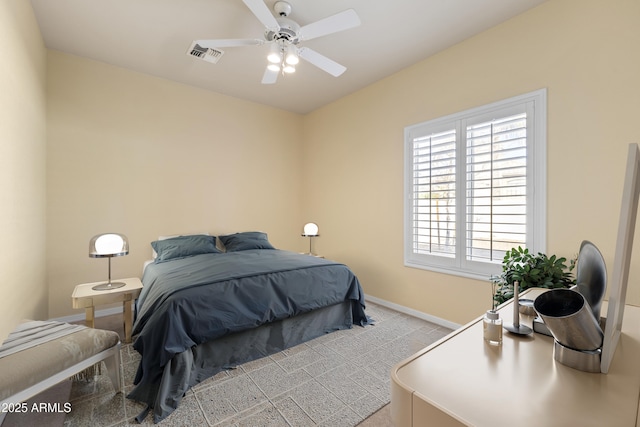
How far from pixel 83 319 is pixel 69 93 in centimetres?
250

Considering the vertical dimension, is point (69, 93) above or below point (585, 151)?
above

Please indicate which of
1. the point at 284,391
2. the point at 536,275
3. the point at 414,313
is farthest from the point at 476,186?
the point at 284,391

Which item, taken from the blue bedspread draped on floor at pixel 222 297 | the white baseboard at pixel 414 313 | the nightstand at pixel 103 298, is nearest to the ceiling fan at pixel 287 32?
the blue bedspread draped on floor at pixel 222 297

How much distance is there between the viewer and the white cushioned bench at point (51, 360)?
1383 mm

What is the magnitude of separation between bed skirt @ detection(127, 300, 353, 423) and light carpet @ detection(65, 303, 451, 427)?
55mm

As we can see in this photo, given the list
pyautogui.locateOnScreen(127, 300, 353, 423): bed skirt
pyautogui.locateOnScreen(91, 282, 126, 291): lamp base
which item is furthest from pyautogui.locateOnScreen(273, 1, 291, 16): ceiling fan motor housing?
pyautogui.locateOnScreen(91, 282, 126, 291): lamp base

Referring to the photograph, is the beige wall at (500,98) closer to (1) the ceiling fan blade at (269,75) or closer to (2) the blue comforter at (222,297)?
(2) the blue comforter at (222,297)

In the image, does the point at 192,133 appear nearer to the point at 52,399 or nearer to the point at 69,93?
the point at 69,93

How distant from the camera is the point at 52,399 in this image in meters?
1.89

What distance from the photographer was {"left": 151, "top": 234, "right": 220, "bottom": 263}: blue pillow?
3334mm

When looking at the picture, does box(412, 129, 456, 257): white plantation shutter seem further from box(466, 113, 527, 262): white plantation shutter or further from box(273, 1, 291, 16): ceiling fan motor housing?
box(273, 1, 291, 16): ceiling fan motor housing

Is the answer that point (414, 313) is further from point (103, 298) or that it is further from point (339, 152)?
point (103, 298)


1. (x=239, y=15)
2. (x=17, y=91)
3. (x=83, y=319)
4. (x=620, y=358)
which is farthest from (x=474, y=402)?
(x=83, y=319)

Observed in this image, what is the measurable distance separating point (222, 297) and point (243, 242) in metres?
1.73
